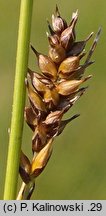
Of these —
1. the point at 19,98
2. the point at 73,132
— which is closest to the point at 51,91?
the point at 19,98

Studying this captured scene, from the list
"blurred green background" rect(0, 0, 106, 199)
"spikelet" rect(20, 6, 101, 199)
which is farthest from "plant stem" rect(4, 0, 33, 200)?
"blurred green background" rect(0, 0, 106, 199)

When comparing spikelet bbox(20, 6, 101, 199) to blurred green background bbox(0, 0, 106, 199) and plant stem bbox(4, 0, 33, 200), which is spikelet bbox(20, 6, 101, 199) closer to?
plant stem bbox(4, 0, 33, 200)

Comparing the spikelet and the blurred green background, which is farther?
the blurred green background

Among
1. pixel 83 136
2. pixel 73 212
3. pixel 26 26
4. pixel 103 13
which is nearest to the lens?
pixel 26 26

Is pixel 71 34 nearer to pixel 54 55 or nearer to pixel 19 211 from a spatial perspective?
pixel 54 55

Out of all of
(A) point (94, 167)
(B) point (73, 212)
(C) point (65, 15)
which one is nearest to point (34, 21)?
(C) point (65, 15)
